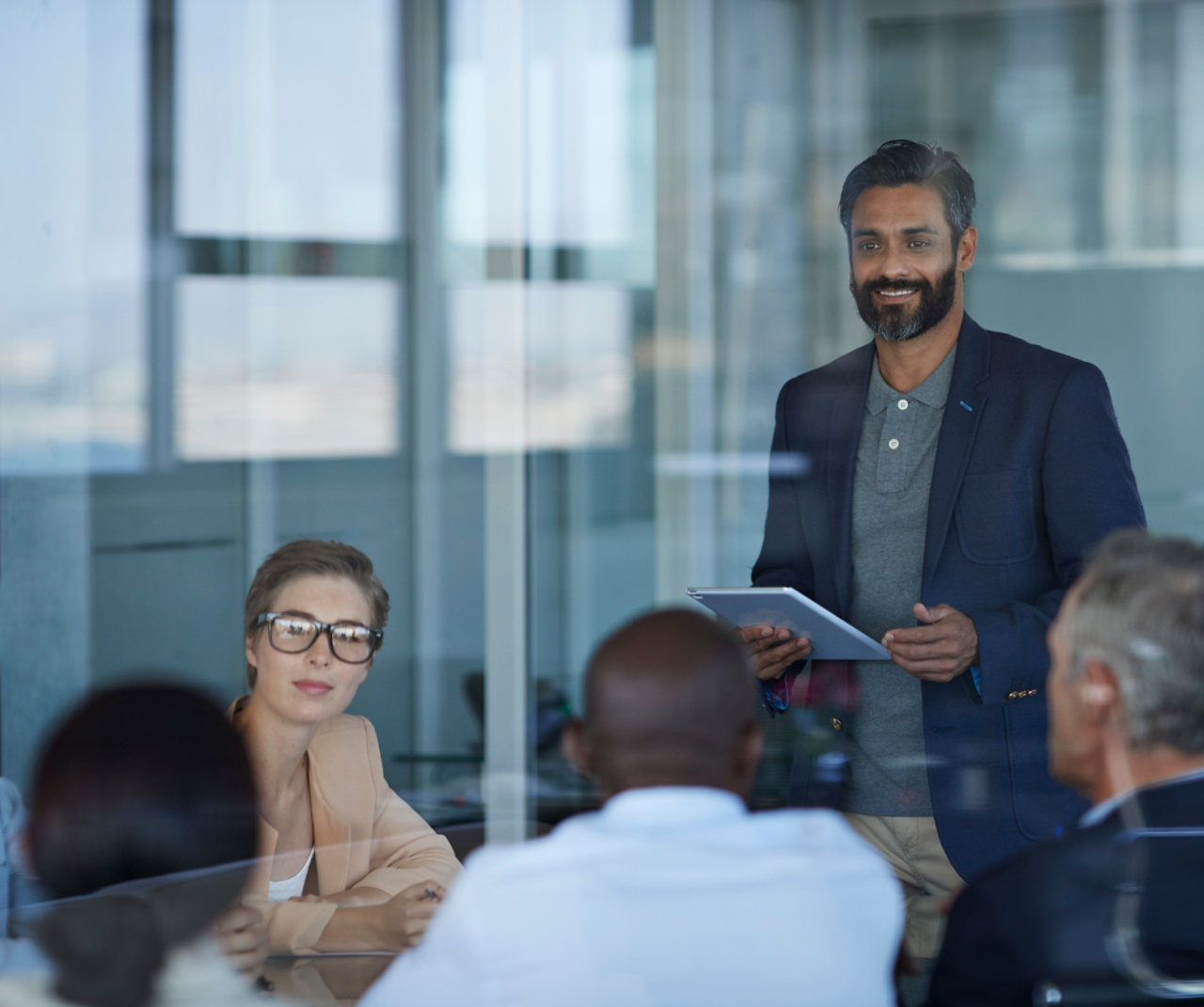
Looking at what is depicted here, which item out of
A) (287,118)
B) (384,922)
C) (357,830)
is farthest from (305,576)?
(287,118)

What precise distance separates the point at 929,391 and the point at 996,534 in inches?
12.7

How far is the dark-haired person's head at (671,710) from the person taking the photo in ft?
4.80

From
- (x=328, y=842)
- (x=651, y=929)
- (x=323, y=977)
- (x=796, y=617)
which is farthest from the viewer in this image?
(x=796, y=617)

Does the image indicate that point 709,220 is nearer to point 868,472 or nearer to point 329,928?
point 868,472

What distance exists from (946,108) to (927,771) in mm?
3181

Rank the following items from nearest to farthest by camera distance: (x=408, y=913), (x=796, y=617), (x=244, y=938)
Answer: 1. (x=244, y=938)
2. (x=408, y=913)
3. (x=796, y=617)

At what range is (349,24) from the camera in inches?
211

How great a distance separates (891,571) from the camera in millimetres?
2682

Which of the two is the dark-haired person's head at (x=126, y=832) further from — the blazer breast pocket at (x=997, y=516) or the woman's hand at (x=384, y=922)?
the blazer breast pocket at (x=997, y=516)

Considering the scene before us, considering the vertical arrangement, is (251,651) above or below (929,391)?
below

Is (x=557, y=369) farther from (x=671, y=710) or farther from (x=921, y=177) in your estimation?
(x=671, y=710)

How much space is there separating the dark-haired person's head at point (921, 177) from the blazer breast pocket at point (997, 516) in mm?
507

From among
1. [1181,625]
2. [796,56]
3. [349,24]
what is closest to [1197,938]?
[1181,625]

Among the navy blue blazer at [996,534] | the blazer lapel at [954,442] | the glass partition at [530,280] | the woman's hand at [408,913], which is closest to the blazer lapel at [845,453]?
the navy blue blazer at [996,534]
